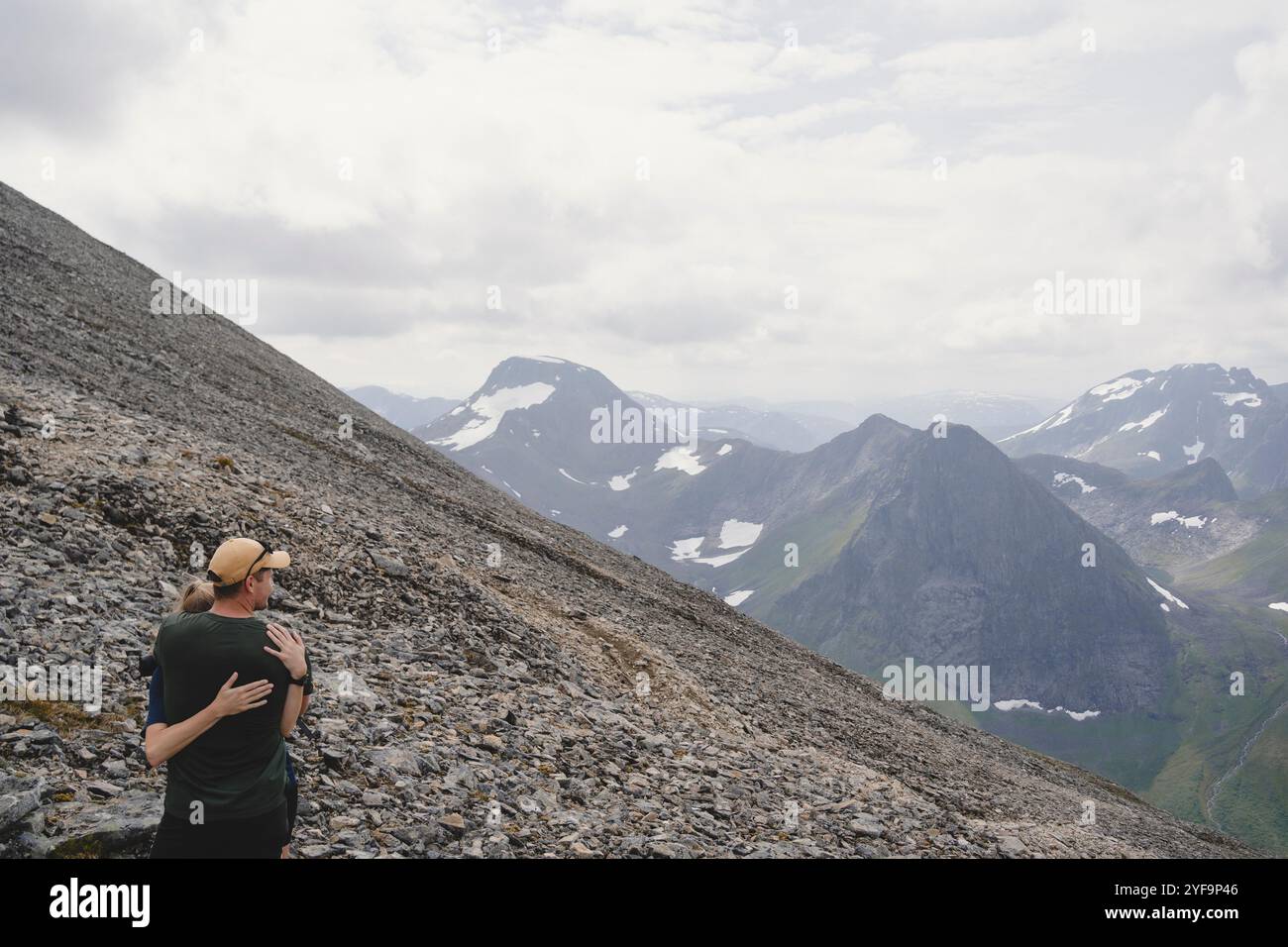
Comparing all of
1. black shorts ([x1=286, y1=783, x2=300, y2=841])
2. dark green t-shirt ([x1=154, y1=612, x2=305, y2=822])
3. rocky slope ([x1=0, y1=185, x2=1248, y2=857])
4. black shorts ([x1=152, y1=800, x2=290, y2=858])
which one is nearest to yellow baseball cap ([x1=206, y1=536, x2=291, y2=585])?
dark green t-shirt ([x1=154, y1=612, x2=305, y2=822])

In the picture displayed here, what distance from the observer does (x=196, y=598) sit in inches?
285

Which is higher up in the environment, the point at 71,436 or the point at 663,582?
the point at 71,436

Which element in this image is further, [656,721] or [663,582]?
[663,582]

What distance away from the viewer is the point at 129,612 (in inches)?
603

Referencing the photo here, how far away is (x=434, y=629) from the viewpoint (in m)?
21.0

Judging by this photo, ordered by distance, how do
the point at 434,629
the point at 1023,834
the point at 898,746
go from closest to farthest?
the point at 434,629 → the point at 1023,834 → the point at 898,746

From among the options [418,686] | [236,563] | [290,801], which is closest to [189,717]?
[236,563]

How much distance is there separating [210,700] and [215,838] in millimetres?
1224

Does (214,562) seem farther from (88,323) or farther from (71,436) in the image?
(88,323)

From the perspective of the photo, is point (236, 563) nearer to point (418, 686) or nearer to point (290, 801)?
point (290, 801)

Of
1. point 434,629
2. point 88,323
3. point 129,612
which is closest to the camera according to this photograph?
point 129,612
